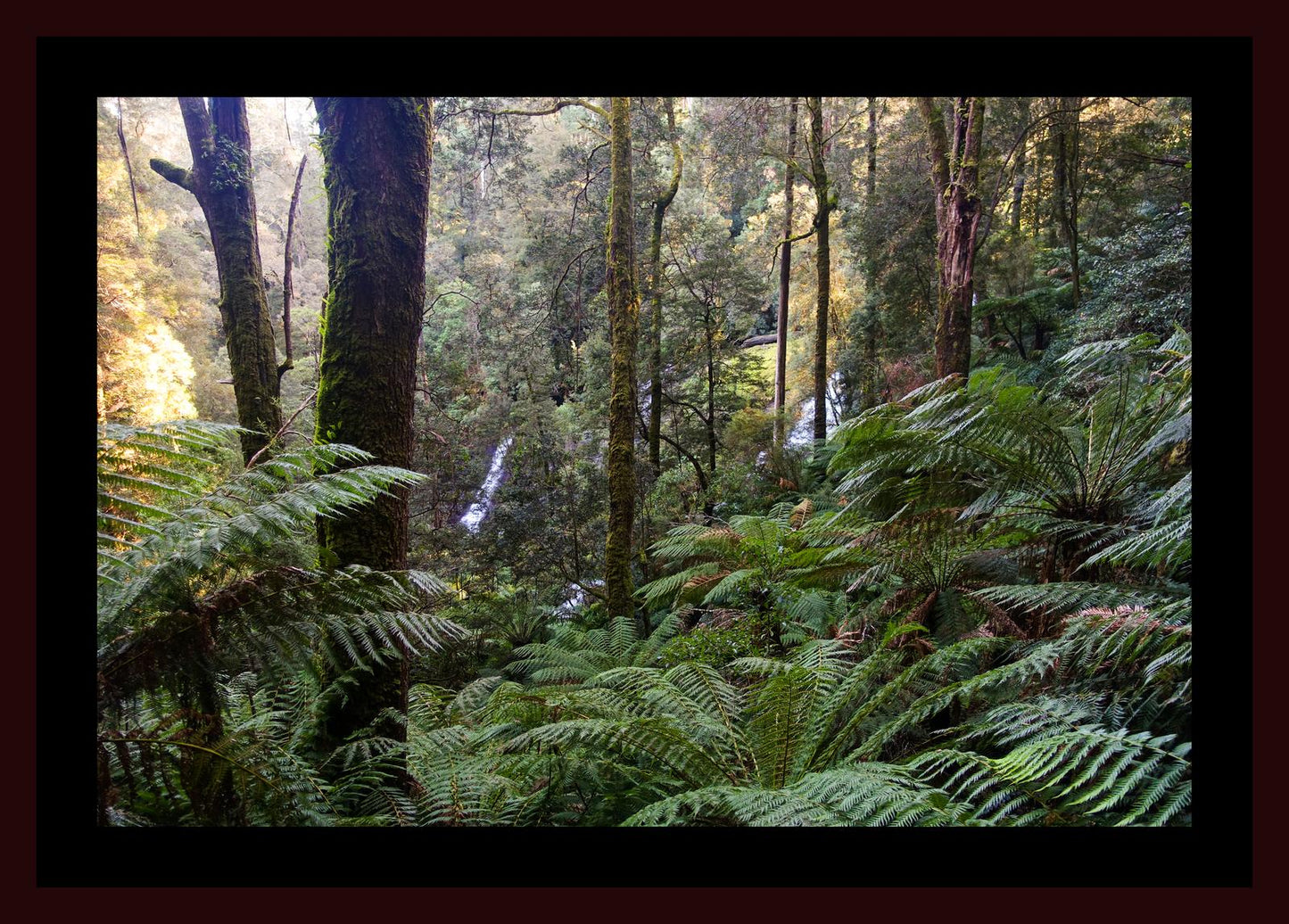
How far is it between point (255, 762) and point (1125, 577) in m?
2.58

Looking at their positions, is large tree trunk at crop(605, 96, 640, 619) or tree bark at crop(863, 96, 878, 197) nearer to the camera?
large tree trunk at crop(605, 96, 640, 619)

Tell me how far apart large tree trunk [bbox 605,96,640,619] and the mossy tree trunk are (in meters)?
2.57

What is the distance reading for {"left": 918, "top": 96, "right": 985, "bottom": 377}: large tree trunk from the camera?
4355 mm

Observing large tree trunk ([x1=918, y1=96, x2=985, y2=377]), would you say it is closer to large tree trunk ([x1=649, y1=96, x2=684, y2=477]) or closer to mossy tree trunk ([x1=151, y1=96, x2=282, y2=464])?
large tree trunk ([x1=649, y1=96, x2=684, y2=477])

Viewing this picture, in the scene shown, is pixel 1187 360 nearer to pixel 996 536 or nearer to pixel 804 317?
pixel 996 536

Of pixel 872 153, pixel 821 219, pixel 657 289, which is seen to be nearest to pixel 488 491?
pixel 657 289

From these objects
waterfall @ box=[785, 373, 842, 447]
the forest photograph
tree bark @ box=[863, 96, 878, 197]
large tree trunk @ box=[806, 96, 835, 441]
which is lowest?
the forest photograph

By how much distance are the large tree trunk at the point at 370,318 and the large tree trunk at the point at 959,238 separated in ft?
12.3

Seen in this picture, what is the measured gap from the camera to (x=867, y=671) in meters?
1.80

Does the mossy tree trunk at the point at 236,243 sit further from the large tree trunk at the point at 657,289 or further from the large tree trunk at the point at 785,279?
the large tree trunk at the point at 785,279

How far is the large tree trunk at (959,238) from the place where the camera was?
4.36 m

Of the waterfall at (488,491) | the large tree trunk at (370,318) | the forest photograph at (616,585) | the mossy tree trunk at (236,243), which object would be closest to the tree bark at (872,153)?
the forest photograph at (616,585)

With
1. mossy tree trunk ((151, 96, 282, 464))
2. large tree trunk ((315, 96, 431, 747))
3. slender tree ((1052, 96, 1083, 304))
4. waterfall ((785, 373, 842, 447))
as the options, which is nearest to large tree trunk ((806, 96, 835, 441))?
slender tree ((1052, 96, 1083, 304))
